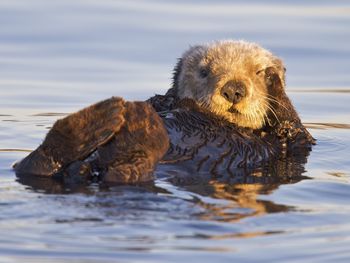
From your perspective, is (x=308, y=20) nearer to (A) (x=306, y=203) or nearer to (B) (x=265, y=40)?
(B) (x=265, y=40)

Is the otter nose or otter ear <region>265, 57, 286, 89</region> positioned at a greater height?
otter ear <region>265, 57, 286, 89</region>

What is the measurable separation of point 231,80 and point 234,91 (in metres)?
0.12

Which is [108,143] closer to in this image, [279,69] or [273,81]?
[273,81]

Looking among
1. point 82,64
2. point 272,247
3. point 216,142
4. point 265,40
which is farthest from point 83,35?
point 272,247

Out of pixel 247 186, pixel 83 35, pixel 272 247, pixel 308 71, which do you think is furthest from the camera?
pixel 83 35

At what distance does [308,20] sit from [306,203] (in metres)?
5.55

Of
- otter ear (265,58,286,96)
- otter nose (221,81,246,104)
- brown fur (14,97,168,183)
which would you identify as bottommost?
brown fur (14,97,168,183)

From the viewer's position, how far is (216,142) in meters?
7.08

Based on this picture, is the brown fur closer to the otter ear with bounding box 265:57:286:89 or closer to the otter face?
the otter face

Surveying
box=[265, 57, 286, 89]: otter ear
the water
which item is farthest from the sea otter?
the water

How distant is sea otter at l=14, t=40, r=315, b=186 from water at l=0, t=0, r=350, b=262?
0.66 ft

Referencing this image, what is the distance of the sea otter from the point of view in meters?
6.32

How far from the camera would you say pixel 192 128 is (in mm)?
7133

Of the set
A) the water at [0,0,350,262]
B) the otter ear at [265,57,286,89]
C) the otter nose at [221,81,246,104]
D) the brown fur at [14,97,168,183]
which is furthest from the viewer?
the otter ear at [265,57,286,89]
